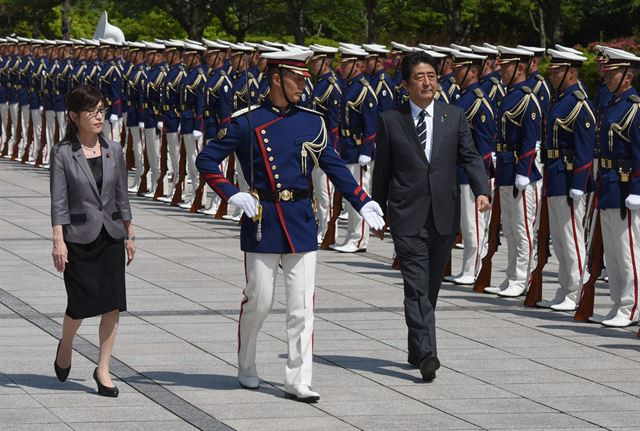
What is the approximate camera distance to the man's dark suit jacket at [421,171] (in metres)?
9.76

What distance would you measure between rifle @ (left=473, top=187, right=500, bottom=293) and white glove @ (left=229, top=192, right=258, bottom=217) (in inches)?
201

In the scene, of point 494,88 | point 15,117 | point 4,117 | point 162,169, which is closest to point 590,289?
point 494,88

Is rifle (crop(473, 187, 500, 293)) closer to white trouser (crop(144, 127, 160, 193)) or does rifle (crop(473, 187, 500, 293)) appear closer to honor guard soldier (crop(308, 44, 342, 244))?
honor guard soldier (crop(308, 44, 342, 244))

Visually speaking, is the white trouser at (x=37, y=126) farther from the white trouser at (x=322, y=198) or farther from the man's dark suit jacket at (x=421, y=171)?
the man's dark suit jacket at (x=421, y=171)

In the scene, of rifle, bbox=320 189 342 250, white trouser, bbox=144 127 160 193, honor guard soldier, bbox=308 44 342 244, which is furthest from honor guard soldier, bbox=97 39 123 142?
rifle, bbox=320 189 342 250

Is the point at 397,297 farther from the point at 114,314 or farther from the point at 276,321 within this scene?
the point at 114,314

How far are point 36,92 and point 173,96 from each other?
723 cm

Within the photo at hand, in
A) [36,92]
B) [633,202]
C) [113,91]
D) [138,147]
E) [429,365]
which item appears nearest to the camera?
[429,365]

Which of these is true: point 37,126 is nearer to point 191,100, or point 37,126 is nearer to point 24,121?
point 24,121

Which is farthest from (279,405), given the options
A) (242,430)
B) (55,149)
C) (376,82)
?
(376,82)

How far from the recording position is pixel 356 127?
16.8 metres

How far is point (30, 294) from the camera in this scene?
1274 centimetres

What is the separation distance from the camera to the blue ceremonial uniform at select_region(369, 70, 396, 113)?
16844 millimetres

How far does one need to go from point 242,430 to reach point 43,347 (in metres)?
2.62
